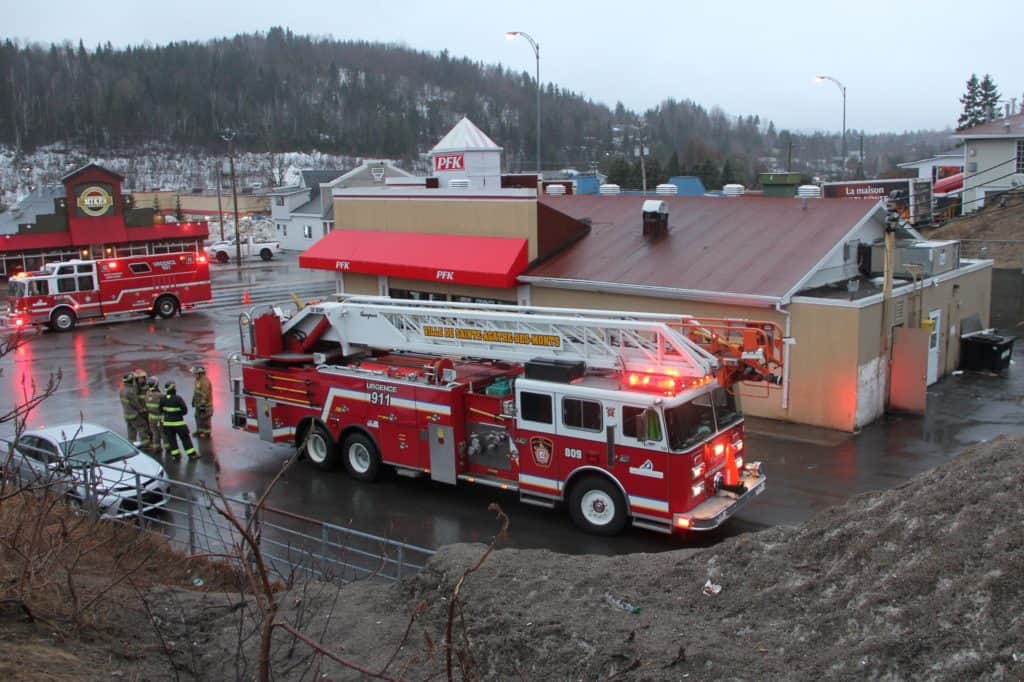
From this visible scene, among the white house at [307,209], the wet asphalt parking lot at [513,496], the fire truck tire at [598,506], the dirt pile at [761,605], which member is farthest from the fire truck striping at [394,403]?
the white house at [307,209]

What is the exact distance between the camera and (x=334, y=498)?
1427cm

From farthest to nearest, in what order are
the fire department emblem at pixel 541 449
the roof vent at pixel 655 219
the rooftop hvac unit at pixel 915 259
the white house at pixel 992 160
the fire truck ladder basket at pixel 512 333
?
1. the white house at pixel 992 160
2. the roof vent at pixel 655 219
3. the rooftop hvac unit at pixel 915 259
4. the fire department emblem at pixel 541 449
5. the fire truck ladder basket at pixel 512 333

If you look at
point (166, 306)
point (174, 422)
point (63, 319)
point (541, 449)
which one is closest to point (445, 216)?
point (174, 422)

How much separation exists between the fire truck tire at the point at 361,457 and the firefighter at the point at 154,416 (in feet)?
13.0

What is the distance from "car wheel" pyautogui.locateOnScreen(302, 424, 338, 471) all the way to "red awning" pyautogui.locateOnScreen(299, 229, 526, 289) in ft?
27.2

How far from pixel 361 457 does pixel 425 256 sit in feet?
35.2

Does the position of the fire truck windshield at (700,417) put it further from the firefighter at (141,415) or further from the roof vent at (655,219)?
the firefighter at (141,415)

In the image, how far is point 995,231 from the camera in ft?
108

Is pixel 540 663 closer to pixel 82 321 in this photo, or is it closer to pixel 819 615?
pixel 819 615

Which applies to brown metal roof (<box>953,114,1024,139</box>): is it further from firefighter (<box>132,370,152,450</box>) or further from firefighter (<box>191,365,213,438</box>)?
firefighter (<box>132,370,152,450</box>)

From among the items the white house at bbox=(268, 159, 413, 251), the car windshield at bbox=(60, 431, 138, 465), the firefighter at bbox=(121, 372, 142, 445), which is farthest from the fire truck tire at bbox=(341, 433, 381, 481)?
the white house at bbox=(268, 159, 413, 251)

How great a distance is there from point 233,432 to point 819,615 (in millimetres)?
14254

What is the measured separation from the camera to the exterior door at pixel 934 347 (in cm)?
2014

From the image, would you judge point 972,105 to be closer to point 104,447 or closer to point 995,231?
point 995,231
